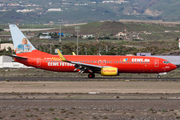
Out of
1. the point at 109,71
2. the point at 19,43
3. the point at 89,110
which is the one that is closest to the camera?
the point at 89,110

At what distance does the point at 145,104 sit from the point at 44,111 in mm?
8334

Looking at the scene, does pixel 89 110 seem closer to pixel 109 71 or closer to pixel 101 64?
pixel 109 71

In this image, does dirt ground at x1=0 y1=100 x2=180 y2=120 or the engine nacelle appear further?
the engine nacelle

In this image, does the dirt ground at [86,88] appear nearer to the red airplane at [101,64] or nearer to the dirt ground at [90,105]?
the dirt ground at [90,105]

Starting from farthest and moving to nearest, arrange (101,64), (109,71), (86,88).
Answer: (101,64), (109,71), (86,88)

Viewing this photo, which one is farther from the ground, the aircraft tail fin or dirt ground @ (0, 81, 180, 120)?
the aircraft tail fin

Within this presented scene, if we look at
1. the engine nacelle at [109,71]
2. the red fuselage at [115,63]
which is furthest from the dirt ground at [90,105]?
the red fuselage at [115,63]

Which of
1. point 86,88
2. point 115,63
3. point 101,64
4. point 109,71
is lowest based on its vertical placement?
point 86,88

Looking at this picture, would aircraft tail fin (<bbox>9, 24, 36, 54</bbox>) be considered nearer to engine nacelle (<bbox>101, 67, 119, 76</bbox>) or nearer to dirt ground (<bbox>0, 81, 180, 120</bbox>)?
engine nacelle (<bbox>101, 67, 119, 76</bbox>)

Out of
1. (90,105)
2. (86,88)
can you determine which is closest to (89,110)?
(90,105)

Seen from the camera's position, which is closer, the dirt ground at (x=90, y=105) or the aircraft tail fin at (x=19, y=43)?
the dirt ground at (x=90, y=105)

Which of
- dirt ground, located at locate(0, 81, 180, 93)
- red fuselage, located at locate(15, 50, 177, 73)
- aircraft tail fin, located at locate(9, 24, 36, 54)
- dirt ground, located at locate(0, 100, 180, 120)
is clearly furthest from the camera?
aircraft tail fin, located at locate(9, 24, 36, 54)

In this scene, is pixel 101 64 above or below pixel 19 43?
below

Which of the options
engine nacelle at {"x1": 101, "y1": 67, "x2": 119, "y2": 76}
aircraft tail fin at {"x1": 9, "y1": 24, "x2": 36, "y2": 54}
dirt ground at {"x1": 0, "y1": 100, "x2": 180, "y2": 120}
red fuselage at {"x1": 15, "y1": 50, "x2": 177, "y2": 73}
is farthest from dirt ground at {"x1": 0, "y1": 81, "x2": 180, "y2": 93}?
aircraft tail fin at {"x1": 9, "y1": 24, "x2": 36, "y2": 54}
